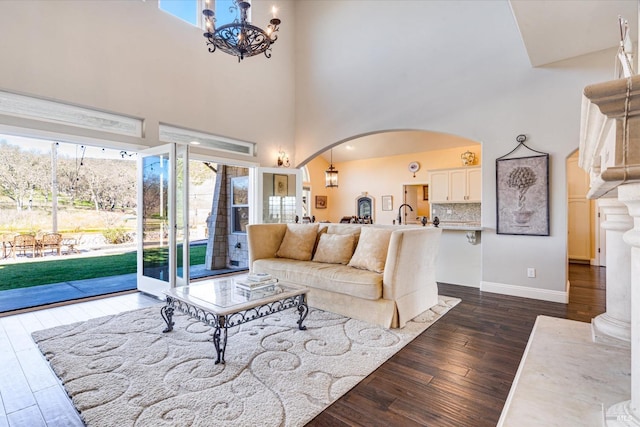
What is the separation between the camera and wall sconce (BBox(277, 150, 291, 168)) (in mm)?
6383

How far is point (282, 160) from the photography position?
6.45 meters

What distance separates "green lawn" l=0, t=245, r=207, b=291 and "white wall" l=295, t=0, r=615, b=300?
16.2ft

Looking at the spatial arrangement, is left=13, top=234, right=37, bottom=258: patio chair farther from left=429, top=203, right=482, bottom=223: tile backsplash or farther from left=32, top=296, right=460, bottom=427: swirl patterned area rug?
left=429, top=203, right=482, bottom=223: tile backsplash

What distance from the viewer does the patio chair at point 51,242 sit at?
7.25 meters

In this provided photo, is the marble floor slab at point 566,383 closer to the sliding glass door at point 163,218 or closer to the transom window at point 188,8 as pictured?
the sliding glass door at point 163,218

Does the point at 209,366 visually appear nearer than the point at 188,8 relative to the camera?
Yes

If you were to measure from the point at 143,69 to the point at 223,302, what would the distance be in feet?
12.7

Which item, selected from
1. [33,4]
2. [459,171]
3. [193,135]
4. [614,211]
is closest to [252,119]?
[193,135]

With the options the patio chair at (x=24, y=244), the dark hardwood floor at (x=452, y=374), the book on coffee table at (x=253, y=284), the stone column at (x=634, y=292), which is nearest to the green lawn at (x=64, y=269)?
the patio chair at (x=24, y=244)

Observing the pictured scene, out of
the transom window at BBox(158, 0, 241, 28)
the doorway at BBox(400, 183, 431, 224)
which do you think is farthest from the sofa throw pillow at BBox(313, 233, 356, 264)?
the doorway at BBox(400, 183, 431, 224)

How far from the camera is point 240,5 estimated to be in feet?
8.66

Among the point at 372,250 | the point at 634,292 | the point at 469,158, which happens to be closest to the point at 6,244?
the point at 372,250

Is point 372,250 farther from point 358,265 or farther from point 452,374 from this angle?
point 452,374

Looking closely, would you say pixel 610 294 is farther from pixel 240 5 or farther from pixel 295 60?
pixel 295 60
